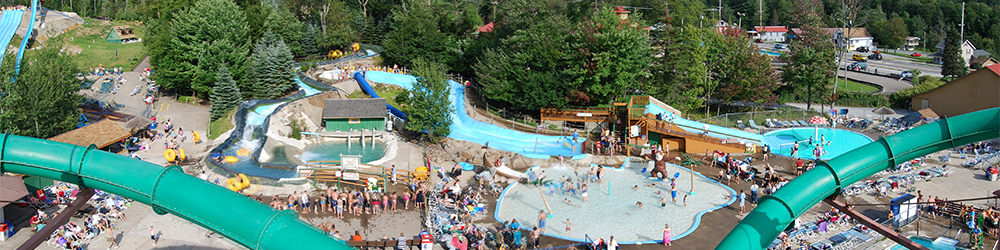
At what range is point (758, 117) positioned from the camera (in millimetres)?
44750

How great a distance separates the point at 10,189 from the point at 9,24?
193ft

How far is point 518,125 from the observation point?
4369cm

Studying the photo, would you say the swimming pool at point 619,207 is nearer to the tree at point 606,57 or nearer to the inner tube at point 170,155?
the tree at point 606,57

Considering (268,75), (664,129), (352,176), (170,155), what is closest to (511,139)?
(664,129)

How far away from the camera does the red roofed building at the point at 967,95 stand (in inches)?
1670

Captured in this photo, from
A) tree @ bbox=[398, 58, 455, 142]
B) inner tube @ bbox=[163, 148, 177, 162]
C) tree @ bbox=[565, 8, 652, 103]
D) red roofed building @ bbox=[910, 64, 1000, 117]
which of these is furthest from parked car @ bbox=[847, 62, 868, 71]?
inner tube @ bbox=[163, 148, 177, 162]

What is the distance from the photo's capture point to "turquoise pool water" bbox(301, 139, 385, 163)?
35656 millimetres

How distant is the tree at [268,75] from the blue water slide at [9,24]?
32.1 metres

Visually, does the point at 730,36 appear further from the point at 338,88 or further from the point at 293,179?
the point at 293,179

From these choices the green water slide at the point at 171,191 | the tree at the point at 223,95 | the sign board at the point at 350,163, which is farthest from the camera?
the tree at the point at 223,95

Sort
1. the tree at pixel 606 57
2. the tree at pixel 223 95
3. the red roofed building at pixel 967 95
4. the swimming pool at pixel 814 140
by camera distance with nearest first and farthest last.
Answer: the swimming pool at pixel 814 140, the tree at pixel 606 57, the red roofed building at pixel 967 95, the tree at pixel 223 95

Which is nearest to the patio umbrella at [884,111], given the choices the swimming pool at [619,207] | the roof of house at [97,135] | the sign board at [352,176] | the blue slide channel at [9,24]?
the swimming pool at [619,207]

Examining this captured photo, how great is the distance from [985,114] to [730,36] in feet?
123

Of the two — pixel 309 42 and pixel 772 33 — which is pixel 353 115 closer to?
pixel 309 42
